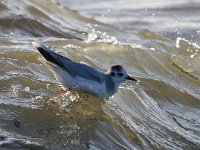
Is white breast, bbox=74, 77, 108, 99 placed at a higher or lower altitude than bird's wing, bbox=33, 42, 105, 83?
lower

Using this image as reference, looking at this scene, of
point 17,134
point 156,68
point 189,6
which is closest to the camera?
point 17,134

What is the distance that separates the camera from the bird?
722 centimetres

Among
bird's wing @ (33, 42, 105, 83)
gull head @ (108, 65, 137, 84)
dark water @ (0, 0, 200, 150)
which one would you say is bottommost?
dark water @ (0, 0, 200, 150)

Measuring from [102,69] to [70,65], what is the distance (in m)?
2.62

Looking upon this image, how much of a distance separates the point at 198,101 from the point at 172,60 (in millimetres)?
1808

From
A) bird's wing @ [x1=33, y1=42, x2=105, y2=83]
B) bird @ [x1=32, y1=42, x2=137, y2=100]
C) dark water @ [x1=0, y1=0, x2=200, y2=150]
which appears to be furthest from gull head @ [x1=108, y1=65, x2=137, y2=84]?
dark water @ [x1=0, y1=0, x2=200, y2=150]

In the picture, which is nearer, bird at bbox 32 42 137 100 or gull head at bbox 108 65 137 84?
bird at bbox 32 42 137 100

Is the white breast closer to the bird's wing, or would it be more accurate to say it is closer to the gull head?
the bird's wing

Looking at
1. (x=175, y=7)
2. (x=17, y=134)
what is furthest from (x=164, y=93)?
(x=175, y=7)

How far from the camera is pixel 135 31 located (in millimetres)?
14594

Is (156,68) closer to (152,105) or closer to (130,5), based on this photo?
(152,105)

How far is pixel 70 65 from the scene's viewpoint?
292 inches

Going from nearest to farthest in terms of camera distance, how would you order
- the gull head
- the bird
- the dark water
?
the dark water < the bird < the gull head

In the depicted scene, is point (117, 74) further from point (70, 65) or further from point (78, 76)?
point (70, 65)
